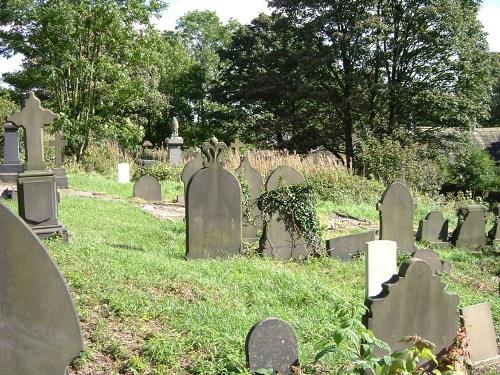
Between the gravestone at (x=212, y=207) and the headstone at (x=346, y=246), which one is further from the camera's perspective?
the headstone at (x=346, y=246)

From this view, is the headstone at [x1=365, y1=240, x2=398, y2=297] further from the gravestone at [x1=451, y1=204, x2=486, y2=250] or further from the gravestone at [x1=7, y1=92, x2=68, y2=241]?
the gravestone at [x1=451, y1=204, x2=486, y2=250]

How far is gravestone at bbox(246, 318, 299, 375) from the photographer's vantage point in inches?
156

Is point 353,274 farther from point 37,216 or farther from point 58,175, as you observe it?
point 58,175

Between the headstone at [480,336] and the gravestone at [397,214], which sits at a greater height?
the gravestone at [397,214]

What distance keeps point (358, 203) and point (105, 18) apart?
13.5 metres

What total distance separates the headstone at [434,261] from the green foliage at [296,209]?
1663mm

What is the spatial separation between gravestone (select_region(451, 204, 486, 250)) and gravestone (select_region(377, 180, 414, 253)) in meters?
2.03

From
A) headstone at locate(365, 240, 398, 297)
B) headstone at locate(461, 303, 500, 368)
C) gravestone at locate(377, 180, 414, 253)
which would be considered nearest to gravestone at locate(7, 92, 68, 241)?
headstone at locate(365, 240, 398, 297)

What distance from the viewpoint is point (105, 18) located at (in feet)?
76.0

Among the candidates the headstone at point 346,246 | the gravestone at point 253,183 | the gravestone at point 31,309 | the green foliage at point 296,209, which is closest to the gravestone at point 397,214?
the headstone at point 346,246

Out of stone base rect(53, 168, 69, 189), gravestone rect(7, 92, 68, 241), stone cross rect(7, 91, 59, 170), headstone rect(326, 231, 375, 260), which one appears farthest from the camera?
stone base rect(53, 168, 69, 189)

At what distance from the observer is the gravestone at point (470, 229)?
1108cm

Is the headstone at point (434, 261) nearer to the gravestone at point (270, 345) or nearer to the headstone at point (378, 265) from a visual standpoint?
the headstone at point (378, 265)

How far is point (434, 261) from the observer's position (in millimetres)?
8125
